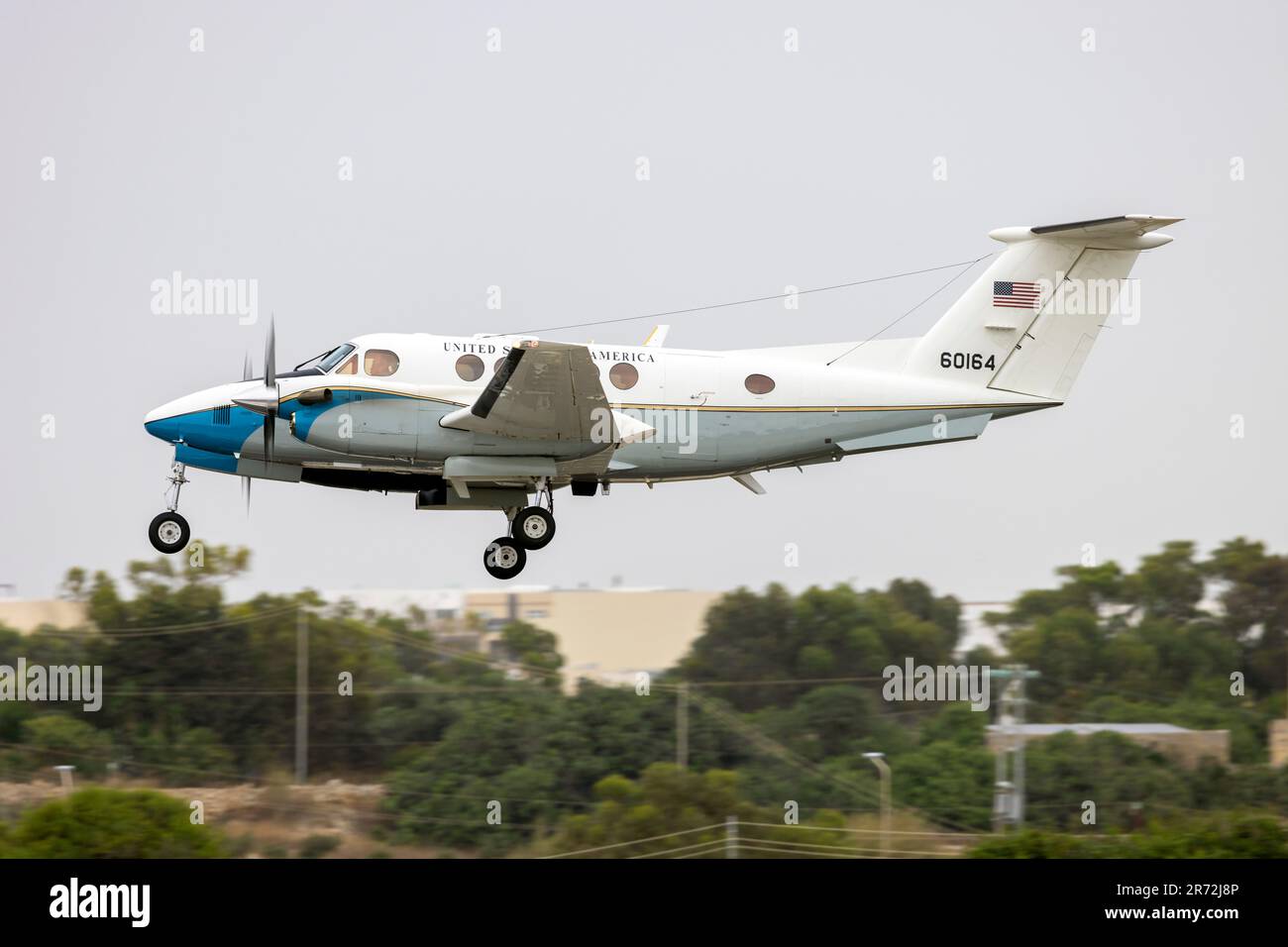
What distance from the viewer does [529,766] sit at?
31156mm

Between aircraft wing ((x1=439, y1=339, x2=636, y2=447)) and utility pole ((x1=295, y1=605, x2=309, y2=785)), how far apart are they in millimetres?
14822

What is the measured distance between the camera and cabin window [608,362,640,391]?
1978cm

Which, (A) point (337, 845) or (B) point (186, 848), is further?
(A) point (337, 845)

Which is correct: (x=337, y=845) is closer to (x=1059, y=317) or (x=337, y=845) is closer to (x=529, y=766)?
(x=529, y=766)

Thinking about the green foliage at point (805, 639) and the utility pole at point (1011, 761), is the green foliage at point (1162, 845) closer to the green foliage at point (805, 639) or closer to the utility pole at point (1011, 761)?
the utility pole at point (1011, 761)

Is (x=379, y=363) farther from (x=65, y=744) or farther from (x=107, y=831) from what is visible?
(x=65, y=744)

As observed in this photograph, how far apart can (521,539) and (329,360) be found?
3.63 meters

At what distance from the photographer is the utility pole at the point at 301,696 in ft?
106

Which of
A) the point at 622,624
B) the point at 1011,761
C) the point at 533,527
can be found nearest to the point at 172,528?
the point at 533,527

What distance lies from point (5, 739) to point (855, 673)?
22.6 metres

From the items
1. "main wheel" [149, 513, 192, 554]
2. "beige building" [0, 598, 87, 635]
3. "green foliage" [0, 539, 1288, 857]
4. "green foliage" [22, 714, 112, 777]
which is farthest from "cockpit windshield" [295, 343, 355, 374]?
"beige building" [0, 598, 87, 635]

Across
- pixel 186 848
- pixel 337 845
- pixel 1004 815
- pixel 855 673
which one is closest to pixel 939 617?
pixel 855 673

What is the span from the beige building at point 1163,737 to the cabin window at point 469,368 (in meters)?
17.0
